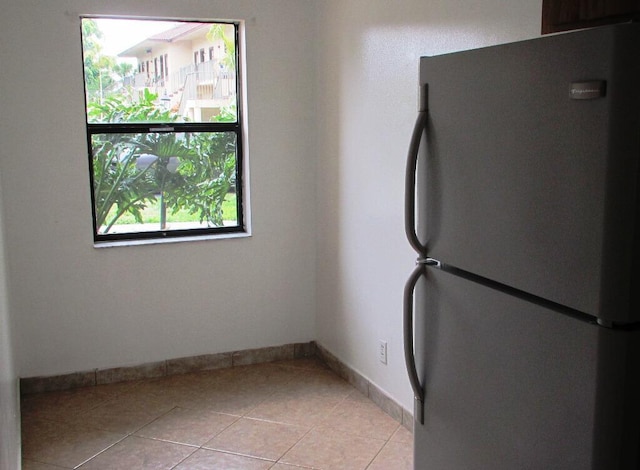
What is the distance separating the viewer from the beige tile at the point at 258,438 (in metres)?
3.00

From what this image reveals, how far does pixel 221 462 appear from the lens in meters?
2.90

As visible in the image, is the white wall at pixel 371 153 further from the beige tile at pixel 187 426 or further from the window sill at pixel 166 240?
the beige tile at pixel 187 426

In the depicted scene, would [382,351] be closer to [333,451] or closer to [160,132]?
[333,451]

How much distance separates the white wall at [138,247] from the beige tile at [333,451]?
3.59ft

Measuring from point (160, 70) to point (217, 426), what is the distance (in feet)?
6.32

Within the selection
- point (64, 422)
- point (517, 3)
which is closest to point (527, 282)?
point (517, 3)

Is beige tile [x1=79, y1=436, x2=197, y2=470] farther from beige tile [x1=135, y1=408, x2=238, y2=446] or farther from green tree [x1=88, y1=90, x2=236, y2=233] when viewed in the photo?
green tree [x1=88, y1=90, x2=236, y2=233]

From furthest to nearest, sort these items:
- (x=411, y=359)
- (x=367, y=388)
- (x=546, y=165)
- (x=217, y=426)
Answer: (x=367, y=388) < (x=217, y=426) < (x=411, y=359) < (x=546, y=165)

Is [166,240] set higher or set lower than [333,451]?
higher

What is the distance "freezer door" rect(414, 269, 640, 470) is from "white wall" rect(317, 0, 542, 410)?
1140 mm

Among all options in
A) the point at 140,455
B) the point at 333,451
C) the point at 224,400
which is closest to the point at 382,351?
the point at 333,451

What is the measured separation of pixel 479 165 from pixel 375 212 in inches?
70.1

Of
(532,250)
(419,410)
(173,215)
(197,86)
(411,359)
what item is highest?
(197,86)

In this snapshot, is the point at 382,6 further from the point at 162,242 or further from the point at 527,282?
the point at 527,282
